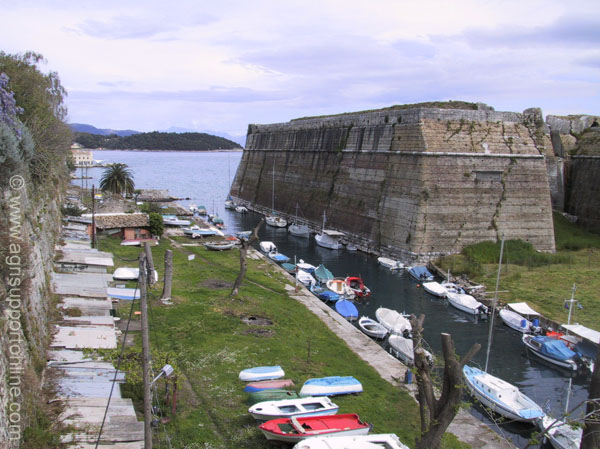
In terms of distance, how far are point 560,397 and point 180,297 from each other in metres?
16.4

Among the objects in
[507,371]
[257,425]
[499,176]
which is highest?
[499,176]

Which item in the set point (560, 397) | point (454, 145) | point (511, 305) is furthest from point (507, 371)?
point (454, 145)

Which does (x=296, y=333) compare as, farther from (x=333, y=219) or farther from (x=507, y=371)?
(x=333, y=219)

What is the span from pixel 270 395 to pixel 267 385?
724 millimetres

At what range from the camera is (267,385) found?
14516 millimetres

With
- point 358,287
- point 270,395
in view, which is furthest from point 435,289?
point 270,395

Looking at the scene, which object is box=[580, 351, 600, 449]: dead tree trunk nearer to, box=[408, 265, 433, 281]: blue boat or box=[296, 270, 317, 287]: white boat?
box=[296, 270, 317, 287]: white boat

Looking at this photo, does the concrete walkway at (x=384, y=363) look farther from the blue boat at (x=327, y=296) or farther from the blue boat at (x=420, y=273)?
the blue boat at (x=420, y=273)

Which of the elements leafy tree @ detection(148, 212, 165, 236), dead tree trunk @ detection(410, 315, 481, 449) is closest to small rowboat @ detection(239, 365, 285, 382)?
dead tree trunk @ detection(410, 315, 481, 449)

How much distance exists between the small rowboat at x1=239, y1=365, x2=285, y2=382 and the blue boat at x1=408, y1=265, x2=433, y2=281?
19661 mm

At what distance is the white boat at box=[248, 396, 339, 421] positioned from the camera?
12805mm

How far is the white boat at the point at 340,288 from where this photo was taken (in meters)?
29.2

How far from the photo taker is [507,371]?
2077 centimetres

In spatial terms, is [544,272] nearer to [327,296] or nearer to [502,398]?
[327,296]
